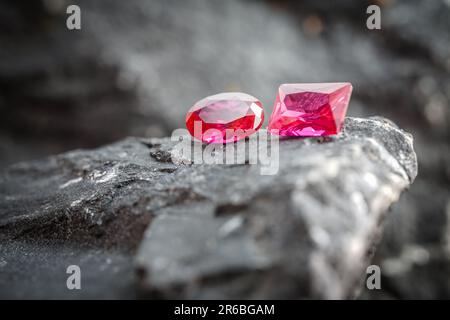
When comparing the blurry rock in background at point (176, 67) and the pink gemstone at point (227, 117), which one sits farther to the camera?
the blurry rock in background at point (176, 67)

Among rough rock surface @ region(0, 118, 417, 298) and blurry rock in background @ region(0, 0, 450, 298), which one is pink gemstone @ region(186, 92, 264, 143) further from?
blurry rock in background @ region(0, 0, 450, 298)

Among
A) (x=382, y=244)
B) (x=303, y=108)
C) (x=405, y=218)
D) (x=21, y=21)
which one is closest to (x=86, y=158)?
(x=303, y=108)

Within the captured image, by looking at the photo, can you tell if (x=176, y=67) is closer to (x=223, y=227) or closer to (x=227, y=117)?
(x=227, y=117)

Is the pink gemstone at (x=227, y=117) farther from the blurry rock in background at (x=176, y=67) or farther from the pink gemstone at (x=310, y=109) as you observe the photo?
the blurry rock in background at (x=176, y=67)

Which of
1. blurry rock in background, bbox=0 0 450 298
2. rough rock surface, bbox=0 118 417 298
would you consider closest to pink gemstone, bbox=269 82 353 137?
rough rock surface, bbox=0 118 417 298

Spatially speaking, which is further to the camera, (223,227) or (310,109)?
(310,109)

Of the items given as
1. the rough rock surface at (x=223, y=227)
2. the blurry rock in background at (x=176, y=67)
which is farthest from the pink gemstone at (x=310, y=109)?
the blurry rock in background at (x=176, y=67)

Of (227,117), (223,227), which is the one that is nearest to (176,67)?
(227,117)
